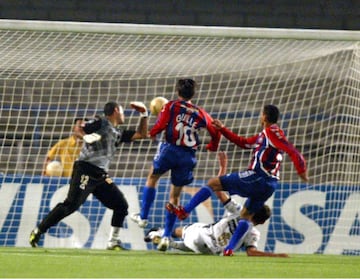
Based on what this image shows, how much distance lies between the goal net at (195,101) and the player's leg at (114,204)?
88cm

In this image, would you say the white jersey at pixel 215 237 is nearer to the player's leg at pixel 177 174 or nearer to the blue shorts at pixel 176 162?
the player's leg at pixel 177 174

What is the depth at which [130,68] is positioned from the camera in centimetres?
1263

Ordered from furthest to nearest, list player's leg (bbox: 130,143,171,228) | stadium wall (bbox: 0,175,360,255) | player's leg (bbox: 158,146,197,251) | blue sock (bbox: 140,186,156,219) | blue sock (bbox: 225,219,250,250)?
stadium wall (bbox: 0,175,360,255) → blue sock (bbox: 140,186,156,219) → player's leg (bbox: 130,143,171,228) → player's leg (bbox: 158,146,197,251) → blue sock (bbox: 225,219,250,250)

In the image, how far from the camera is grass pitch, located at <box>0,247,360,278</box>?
848 cm

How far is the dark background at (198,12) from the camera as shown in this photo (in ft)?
52.5

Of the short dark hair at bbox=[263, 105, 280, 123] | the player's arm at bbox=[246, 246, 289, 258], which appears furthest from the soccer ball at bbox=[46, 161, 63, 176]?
the short dark hair at bbox=[263, 105, 280, 123]

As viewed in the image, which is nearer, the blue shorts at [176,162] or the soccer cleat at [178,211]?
the soccer cleat at [178,211]

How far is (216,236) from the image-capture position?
11.6 metres

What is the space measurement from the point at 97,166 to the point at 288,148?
62.8 inches

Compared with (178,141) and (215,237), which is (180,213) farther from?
(178,141)

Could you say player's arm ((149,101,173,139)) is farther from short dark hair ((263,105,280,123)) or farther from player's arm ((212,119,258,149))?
short dark hair ((263,105,280,123))

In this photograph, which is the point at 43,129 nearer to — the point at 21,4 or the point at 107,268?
the point at 21,4

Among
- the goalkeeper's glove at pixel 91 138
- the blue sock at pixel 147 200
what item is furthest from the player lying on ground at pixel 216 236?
the goalkeeper's glove at pixel 91 138

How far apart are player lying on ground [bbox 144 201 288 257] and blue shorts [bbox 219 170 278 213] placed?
0.55 feet
